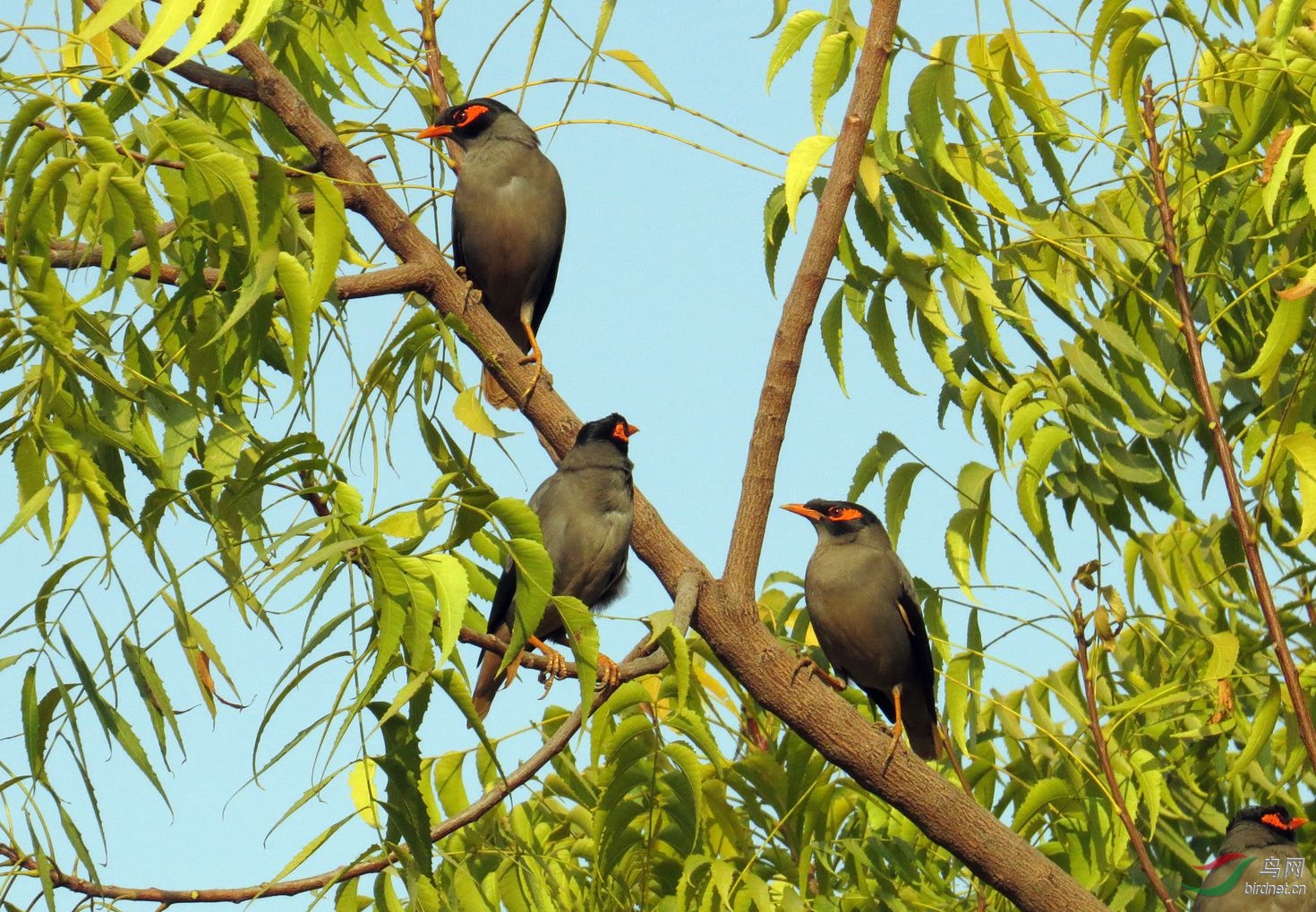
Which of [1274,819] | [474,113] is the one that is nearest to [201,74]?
[474,113]

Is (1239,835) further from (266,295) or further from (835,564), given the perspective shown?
(266,295)

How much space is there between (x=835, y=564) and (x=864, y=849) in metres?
2.08

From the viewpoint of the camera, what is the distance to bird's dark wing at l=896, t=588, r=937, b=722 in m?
5.95

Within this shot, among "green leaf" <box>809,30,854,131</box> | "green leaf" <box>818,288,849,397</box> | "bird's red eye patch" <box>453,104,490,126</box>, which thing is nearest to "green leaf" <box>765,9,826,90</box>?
"green leaf" <box>809,30,854,131</box>

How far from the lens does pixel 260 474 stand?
255 centimetres

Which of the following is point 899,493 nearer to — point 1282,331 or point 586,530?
point 1282,331

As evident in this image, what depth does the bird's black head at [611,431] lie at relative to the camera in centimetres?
609

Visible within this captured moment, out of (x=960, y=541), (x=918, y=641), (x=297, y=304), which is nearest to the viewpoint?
(x=297, y=304)

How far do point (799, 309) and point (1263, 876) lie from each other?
3451 millimetres

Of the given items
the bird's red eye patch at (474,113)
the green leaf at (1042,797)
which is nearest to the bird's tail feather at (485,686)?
the green leaf at (1042,797)

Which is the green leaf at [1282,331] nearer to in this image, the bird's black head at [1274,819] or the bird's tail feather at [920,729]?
the bird's black head at [1274,819]

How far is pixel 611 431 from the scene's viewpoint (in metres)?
6.19

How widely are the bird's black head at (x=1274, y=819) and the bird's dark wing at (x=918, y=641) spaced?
3.89 feet

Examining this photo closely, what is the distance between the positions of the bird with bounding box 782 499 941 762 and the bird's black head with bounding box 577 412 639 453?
92 cm
